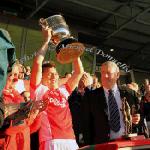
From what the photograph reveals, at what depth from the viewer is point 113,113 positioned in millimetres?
3510

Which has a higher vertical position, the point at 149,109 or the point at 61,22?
the point at 61,22

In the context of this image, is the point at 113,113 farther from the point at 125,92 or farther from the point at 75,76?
the point at 75,76

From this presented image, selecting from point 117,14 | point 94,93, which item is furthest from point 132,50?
point 94,93

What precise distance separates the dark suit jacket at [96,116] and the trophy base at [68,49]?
63 cm

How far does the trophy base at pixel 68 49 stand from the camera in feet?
10.0

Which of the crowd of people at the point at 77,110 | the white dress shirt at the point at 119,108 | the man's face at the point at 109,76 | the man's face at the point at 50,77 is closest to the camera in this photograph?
the crowd of people at the point at 77,110

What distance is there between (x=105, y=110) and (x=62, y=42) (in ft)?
2.78

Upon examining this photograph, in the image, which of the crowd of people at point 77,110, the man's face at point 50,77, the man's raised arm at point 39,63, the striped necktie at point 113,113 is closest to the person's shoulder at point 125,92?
the crowd of people at point 77,110

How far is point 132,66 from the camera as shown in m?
13.9

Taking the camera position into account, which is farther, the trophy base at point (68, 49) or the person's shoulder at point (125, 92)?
the person's shoulder at point (125, 92)

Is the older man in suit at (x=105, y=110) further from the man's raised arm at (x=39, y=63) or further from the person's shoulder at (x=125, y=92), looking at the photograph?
the man's raised arm at (x=39, y=63)

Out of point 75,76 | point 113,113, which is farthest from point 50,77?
point 113,113

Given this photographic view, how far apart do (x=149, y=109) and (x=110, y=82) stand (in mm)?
1226

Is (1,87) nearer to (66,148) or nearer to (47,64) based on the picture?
(66,148)
